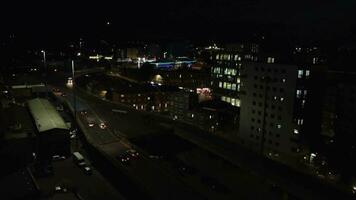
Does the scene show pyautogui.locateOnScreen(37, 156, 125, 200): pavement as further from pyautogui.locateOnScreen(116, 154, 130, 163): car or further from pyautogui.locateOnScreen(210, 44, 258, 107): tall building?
pyautogui.locateOnScreen(210, 44, 258, 107): tall building

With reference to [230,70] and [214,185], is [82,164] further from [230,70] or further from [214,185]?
[230,70]

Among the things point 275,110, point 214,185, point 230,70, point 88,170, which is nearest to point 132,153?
point 88,170

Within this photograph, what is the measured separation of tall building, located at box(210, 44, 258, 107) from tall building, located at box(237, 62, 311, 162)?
4.65 m

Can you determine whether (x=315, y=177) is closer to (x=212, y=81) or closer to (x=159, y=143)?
(x=159, y=143)

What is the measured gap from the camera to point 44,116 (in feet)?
42.9

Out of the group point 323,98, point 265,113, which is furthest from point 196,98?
point 323,98

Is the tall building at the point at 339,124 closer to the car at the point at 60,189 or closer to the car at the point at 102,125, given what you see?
the car at the point at 60,189

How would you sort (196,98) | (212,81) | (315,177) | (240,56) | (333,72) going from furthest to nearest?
(212,81), (240,56), (196,98), (333,72), (315,177)

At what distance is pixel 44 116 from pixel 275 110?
891 centimetres

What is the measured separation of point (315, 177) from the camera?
9008mm

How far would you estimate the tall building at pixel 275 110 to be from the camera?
443 inches

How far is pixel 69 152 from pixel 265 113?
6917mm

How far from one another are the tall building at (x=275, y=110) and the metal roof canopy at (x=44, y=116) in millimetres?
6744

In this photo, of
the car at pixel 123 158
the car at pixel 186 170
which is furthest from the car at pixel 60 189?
the car at pixel 186 170
